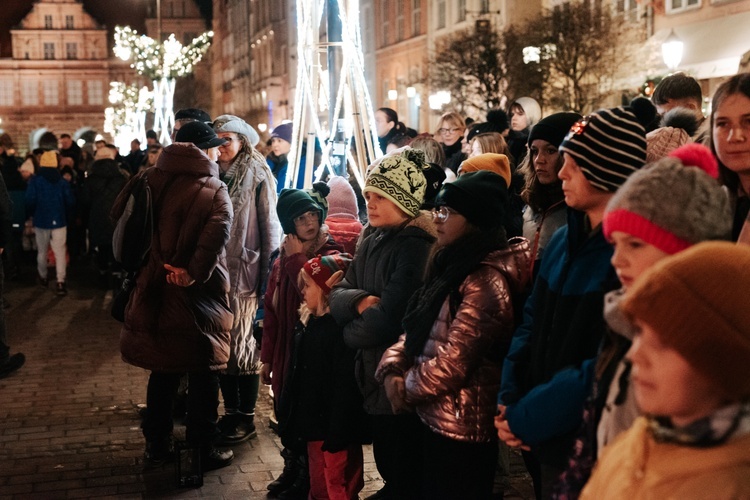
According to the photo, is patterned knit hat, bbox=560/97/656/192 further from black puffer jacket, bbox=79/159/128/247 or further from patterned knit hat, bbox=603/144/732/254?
black puffer jacket, bbox=79/159/128/247

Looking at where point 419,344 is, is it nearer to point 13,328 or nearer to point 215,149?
point 215,149

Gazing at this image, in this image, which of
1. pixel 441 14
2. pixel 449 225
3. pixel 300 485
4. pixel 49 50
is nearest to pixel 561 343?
pixel 449 225

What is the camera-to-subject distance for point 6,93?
299 ft

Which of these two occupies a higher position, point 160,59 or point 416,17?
point 416,17

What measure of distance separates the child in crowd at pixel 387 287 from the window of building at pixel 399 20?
3772 cm

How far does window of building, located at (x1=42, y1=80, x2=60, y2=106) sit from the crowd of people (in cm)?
9037

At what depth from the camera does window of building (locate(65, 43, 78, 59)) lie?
88312mm

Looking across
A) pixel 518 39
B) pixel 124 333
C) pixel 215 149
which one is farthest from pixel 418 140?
pixel 518 39

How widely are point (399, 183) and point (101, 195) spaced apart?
9.53 meters

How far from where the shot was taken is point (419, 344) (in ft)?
12.9

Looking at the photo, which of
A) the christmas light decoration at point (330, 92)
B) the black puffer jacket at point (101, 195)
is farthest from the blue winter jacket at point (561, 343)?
the black puffer jacket at point (101, 195)

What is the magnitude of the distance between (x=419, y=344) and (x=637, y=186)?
1.62 meters

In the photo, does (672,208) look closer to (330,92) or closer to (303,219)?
(303,219)

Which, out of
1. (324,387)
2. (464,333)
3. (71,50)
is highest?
(71,50)
